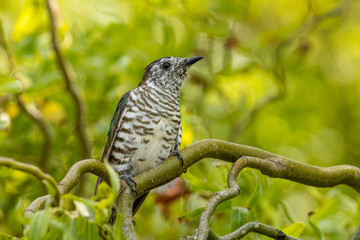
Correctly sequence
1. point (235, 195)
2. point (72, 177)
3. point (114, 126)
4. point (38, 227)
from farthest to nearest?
point (114, 126), point (235, 195), point (72, 177), point (38, 227)

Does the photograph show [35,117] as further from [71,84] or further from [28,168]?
[28,168]

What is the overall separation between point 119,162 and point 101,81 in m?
0.94

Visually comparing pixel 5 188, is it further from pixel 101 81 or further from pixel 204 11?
pixel 204 11

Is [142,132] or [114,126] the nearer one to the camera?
[142,132]

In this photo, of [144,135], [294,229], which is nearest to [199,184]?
[294,229]

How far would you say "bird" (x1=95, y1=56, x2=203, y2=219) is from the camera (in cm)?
317

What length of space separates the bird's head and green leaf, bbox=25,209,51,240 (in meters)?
2.26

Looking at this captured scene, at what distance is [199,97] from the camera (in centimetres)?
464

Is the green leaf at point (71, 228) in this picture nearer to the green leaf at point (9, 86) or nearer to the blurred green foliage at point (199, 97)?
the blurred green foliage at point (199, 97)

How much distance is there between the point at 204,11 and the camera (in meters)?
4.13

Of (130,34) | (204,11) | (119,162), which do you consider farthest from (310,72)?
(119,162)

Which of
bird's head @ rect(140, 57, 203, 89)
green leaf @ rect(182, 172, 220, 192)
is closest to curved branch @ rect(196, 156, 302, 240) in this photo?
green leaf @ rect(182, 172, 220, 192)

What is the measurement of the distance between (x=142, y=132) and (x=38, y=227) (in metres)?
1.86

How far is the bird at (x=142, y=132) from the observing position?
317 cm
